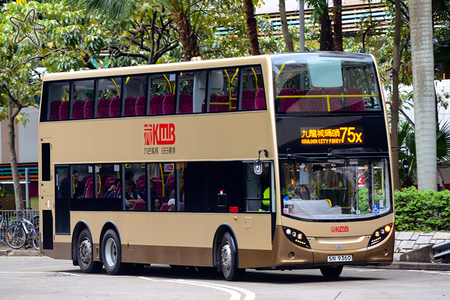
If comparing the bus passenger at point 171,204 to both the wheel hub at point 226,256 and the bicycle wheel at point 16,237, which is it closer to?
the wheel hub at point 226,256

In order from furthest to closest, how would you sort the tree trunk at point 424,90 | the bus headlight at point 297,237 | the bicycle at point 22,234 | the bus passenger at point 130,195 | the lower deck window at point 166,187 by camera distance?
the bicycle at point 22,234
the tree trunk at point 424,90
the bus passenger at point 130,195
the lower deck window at point 166,187
the bus headlight at point 297,237

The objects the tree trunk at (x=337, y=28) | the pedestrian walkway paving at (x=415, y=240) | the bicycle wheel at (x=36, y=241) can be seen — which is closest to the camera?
the pedestrian walkway paving at (x=415, y=240)

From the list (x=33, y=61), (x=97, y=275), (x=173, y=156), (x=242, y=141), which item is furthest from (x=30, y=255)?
(x=242, y=141)

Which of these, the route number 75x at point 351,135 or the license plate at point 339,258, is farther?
the route number 75x at point 351,135

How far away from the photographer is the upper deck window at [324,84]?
1522 cm

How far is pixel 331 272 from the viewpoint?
16703 millimetres

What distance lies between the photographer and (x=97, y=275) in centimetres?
1883

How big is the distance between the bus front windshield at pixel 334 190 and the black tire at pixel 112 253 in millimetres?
5124

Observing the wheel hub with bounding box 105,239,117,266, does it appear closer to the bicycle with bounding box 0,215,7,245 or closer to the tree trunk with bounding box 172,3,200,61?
the tree trunk with bounding box 172,3,200,61

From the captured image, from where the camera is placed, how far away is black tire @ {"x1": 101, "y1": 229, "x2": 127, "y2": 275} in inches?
737

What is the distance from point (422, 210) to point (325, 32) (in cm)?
761

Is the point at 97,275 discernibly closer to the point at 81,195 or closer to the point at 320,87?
the point at 81,195

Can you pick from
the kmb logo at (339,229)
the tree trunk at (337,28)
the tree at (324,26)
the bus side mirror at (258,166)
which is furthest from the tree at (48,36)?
the kmb logo at (339,229)

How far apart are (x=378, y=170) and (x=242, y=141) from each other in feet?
8.02
